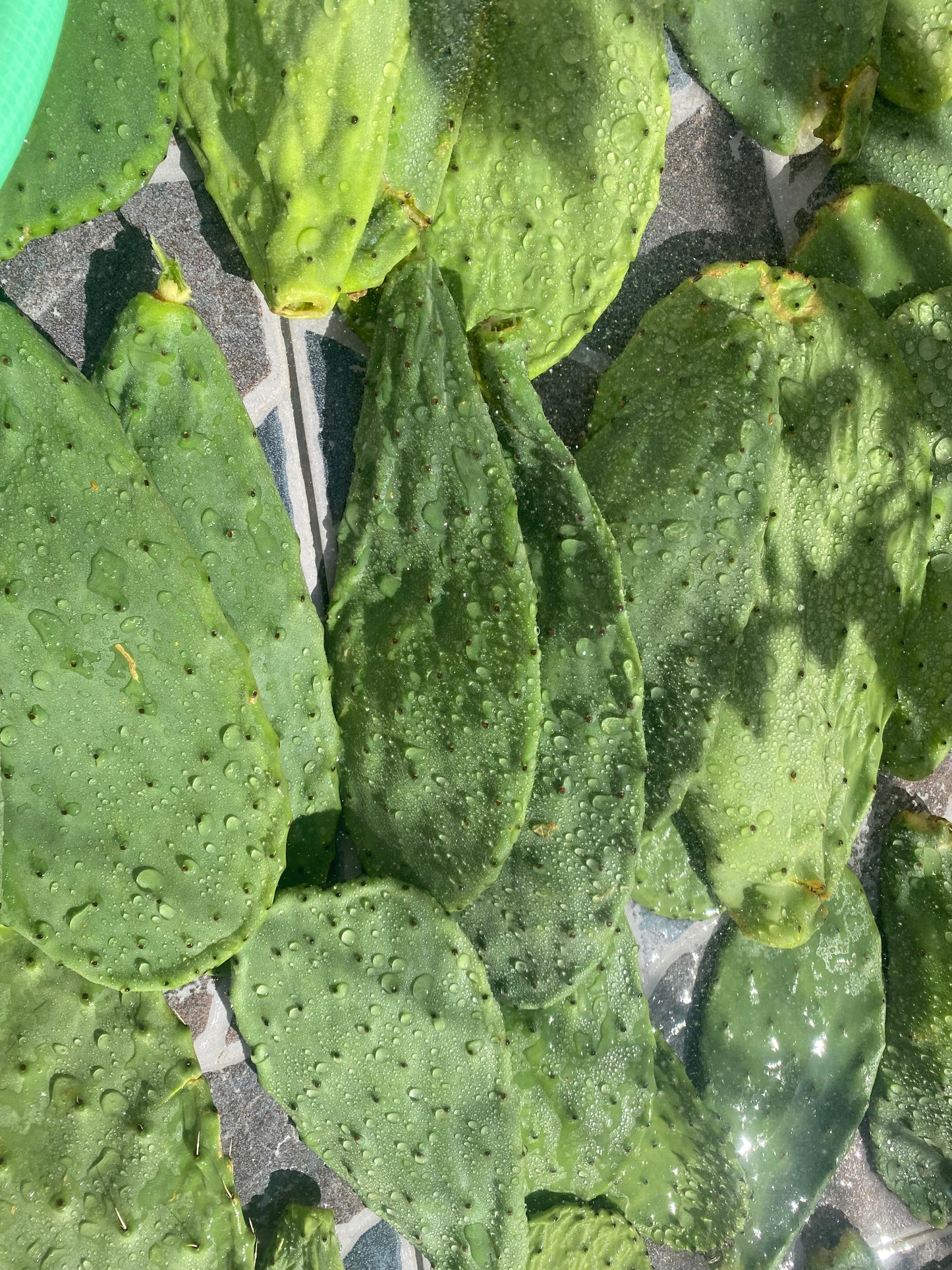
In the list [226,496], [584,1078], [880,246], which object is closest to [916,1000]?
[584,1078]

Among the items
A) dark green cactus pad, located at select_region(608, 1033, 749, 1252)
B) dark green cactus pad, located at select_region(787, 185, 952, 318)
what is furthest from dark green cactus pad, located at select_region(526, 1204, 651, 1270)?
dark green cactus pad, located at select_region(787, 185, 952, 318)

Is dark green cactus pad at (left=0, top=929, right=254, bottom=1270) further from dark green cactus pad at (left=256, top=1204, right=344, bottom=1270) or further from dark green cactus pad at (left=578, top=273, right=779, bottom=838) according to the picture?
dark green cactus pad at (left=578, top=273, right=779, bottom=838)

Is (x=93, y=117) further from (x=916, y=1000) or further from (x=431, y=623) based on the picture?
(x=916, y=1000)

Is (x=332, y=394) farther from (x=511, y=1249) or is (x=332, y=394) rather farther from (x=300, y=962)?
(x=511, y=1249)

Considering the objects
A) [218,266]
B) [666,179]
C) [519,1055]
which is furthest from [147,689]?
[666,179]

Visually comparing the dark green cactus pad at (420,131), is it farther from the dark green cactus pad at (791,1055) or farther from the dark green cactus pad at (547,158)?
the dark green cactus pad at (791,1055)

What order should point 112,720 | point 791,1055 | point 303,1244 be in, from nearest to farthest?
point 112,720
point 303,1244
point 791,1055

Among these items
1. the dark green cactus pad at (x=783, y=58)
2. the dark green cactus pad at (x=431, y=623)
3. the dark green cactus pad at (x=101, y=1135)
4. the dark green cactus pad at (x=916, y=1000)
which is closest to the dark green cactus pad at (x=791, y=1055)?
the dark green cactus pad at (x=916, y=1000)
